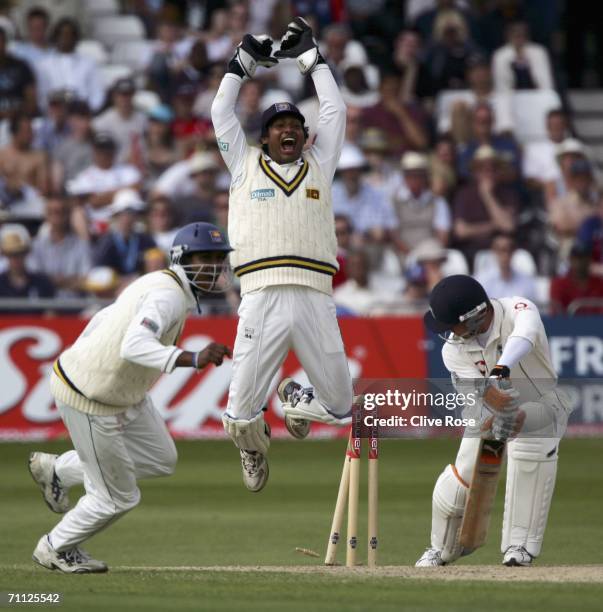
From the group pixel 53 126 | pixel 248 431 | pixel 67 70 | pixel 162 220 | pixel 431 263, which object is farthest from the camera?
pixel 67 70

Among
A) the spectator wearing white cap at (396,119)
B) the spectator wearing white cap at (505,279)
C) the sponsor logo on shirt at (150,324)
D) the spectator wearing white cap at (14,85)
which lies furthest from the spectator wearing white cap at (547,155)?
the sponsor logo on shirt at (150,324)

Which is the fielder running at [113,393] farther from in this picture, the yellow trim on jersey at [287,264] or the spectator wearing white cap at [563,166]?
the spectator wearing white cap at [563,166]

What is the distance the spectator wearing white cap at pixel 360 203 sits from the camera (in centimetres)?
1716

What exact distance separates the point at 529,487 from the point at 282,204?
81.9 inches

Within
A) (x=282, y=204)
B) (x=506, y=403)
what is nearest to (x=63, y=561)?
(x=282, y=204)

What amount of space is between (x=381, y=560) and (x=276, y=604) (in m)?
2.84

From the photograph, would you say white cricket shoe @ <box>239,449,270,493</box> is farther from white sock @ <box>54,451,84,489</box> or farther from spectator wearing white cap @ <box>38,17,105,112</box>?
spectator wearing white cap @ <box>38,17,105,112</box>

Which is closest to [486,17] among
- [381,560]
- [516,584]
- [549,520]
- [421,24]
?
[421,24]

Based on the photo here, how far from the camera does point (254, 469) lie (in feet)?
30.0

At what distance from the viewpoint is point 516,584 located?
7574mm

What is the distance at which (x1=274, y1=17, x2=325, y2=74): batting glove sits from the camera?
9.14m

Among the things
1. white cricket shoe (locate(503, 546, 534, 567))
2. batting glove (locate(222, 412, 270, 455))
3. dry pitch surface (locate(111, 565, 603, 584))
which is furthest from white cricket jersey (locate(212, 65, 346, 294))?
white cricket shoe (locate(503, 546, 534, 567))

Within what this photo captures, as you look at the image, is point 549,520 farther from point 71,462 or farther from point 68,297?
point 68,297

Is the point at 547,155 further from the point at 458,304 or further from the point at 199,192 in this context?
the point at 458,304
